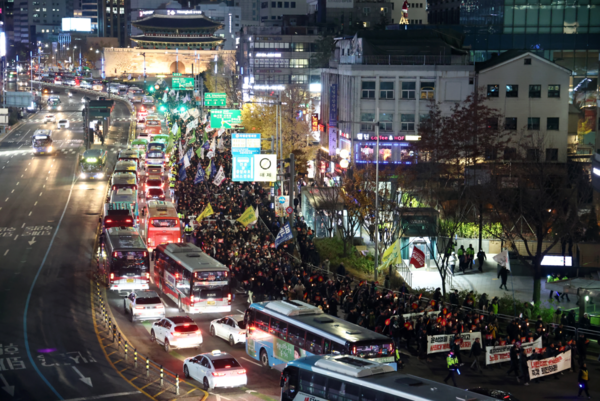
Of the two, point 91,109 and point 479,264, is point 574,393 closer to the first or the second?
point 479,264

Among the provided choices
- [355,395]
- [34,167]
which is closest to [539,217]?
[355,395]

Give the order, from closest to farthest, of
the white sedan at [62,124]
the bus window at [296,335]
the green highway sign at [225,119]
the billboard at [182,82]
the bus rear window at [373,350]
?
1. the bus rear window at [373,350]
2. the bus window at [296,335]
3. the green highway sign at [225,119]
4. the billboard at [182,82]
5. the white sedan at [62,124]

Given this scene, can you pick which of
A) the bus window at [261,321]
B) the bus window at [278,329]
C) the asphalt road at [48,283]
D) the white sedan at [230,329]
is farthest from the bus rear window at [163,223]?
the bus window at [278,329]

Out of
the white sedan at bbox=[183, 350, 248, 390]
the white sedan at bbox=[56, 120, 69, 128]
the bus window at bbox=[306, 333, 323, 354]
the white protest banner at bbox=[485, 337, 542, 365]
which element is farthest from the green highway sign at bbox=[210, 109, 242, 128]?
the white sedan at bbox=[56, 120, 69, 128]

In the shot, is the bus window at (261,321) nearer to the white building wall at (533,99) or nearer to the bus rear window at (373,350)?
the bus rear window at (373,350)

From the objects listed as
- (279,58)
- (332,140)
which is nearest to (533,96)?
(332,140)

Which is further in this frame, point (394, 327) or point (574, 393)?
point (394, 327)

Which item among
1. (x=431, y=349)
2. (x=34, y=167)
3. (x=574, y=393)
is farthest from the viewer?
(x=34, y=167)
